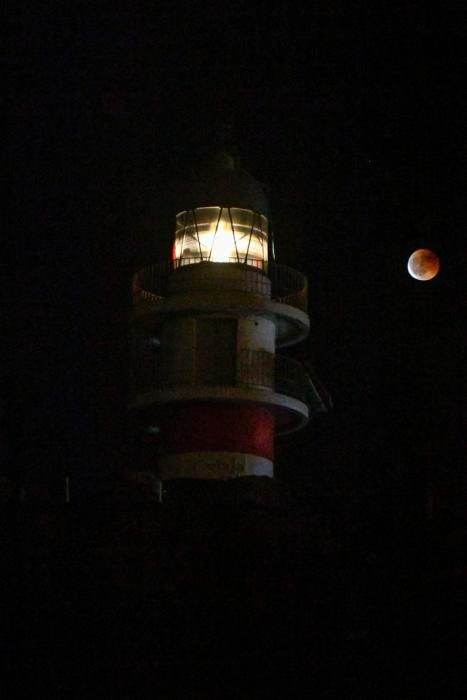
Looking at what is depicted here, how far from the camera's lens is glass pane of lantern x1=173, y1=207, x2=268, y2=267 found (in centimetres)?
2350

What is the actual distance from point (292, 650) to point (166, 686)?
1.47 m

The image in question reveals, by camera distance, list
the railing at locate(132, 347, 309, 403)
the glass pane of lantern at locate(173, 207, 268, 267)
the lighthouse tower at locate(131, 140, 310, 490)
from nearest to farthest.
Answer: the lighthouse tower at locate(131, 140, 310, 490)
the railing at locate(132, 347, 309, 403)
the glass pane of lantern at locate(173, 207, 268, 267)

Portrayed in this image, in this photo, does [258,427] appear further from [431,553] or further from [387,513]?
[431,553]

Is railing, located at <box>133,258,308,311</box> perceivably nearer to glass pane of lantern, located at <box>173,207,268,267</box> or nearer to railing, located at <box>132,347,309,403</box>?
glass pane of lantern, located at <box>173,207,268,267</box>

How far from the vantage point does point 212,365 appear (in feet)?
75.4

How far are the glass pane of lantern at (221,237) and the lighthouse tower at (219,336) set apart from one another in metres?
0.02

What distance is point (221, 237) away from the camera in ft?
77.6

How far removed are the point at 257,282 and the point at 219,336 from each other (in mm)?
997

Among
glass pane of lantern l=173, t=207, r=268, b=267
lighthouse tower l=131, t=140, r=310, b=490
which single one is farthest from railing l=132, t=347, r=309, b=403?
glass pane of lantern l=173, t=207, r=268, b=267

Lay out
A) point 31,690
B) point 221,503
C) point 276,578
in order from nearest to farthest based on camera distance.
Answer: point 31,690
point 276,578
point 221,503

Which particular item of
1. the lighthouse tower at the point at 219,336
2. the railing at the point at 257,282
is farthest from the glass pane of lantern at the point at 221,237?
the railing at the point at 257,282

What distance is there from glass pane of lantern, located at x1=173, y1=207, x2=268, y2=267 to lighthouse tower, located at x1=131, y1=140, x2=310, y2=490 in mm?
15

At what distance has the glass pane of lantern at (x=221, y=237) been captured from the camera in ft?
77.1

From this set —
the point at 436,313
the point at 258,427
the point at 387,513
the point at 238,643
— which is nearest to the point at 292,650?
the point at 238,643
